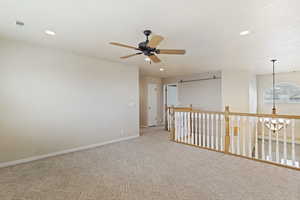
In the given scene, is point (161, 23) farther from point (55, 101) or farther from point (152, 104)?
point (152, 104)

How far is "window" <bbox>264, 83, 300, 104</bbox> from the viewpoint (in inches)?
241

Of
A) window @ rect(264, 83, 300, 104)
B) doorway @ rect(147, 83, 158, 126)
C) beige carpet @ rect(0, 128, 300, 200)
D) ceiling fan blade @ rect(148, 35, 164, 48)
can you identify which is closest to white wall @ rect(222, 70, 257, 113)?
window @ rect(264, 83, 300, 104)

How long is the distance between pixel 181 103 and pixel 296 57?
4.22 meters

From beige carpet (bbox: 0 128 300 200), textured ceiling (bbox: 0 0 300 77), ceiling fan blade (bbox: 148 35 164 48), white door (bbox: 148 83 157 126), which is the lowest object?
beige carpet (bbox: 0 128 300 200)

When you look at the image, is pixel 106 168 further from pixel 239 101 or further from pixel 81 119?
pixel 239 101

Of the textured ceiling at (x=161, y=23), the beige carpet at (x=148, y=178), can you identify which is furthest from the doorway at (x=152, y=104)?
the textured ceiling at (x=161, y=23)

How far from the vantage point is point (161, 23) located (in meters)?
2.32

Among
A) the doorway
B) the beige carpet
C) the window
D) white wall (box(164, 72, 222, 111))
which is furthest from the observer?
the doorway

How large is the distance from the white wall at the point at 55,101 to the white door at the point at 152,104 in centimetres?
244

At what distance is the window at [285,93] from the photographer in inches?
241

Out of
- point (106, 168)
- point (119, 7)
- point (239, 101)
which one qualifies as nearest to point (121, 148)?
point (106, 168)

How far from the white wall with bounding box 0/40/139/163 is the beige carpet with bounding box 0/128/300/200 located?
1.60 feet

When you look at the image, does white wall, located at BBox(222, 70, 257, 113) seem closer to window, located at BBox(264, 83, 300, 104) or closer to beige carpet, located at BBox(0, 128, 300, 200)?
window, located at BBox(264, 83, 300, 104)

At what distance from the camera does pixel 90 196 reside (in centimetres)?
200
